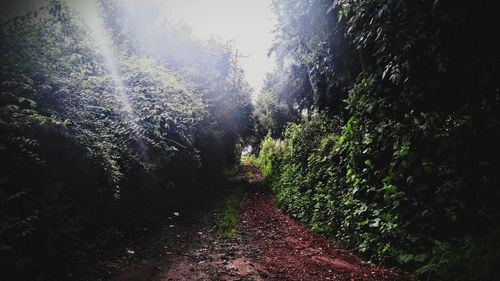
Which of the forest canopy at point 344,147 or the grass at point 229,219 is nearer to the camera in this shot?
the forest canopy at point 344,147

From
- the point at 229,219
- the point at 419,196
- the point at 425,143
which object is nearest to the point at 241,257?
the point at 419,196

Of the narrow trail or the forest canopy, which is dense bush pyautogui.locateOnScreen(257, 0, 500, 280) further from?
the narrow trail

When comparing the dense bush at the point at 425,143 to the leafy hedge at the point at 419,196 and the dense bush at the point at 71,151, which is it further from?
the dense bush at the point at 71,151

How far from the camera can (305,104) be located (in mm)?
16500

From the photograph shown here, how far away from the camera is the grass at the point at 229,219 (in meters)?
8.04

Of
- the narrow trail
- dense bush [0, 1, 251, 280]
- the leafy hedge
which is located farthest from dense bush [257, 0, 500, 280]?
dense bush [0, 1, 251, 280]

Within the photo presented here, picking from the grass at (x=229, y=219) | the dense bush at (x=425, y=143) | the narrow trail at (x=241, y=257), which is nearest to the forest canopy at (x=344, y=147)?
the dense bush at (x=425, y=143)

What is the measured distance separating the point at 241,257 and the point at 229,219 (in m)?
4.07

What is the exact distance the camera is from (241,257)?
19.2 feet

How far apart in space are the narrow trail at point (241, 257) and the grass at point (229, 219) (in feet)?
0.65

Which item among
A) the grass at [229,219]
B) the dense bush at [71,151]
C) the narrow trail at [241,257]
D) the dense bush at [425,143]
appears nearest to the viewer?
the dense bush at [71,151]

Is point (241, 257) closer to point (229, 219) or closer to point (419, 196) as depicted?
point (419, 196)

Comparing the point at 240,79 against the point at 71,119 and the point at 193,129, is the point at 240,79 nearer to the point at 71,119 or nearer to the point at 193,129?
the point at 193,129

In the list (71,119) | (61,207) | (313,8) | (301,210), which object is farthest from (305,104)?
(61,207)
